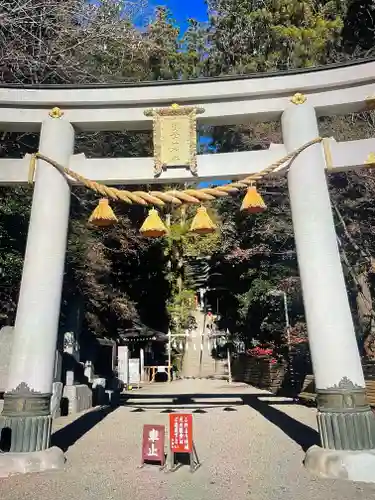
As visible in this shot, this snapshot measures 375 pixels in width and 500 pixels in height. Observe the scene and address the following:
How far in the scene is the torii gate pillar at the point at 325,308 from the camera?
16.2ft

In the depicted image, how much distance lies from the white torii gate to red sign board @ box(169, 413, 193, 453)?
60.6 inches

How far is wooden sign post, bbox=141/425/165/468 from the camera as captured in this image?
536cm

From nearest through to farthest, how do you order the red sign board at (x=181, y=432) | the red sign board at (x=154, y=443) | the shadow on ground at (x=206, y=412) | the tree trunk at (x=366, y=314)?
the red sign board at (x=181, y=432)
the red sign board at (x=154, y=443)
the shadow on ground at (x=206, y=412)
the tree trunk at (x=366, y=314)

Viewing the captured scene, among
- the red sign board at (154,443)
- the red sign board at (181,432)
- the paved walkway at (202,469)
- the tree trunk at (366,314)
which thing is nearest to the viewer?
the paved walkway at (202,469)

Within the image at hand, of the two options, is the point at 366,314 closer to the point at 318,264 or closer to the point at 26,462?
the point at 318,264

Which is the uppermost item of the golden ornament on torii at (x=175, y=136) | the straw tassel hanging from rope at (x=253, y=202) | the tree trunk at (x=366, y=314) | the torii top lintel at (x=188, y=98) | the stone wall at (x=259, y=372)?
the torii top lintel at (x=188, y=98)

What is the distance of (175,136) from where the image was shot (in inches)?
246

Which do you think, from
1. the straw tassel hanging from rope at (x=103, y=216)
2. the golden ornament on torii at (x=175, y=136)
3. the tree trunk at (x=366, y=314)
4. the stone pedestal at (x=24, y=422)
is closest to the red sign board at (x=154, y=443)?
the stone pedestal at (x=24, y=422)

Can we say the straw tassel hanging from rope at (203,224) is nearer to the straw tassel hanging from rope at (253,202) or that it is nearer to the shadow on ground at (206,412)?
the straw tassel hanging from rope at (253,202)

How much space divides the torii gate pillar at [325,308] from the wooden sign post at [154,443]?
2.04 m

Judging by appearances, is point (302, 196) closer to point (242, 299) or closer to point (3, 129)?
point (3, 129)

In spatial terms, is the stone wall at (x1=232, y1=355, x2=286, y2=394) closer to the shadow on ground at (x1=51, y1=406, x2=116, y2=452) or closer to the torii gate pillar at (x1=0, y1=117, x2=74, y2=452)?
the shadow on ground at (x1=51, y1=406, x2=116, y2=452)

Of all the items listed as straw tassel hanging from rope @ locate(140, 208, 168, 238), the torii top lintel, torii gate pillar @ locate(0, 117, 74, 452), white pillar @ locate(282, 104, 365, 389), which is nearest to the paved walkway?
torii gate pillar @ locate(0, 117, 74, 452)

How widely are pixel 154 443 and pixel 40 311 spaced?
2.31m
